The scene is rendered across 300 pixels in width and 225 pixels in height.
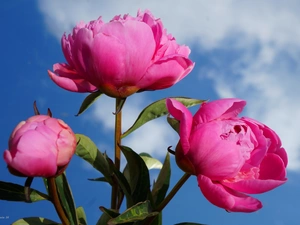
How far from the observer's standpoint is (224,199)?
0.96 metres

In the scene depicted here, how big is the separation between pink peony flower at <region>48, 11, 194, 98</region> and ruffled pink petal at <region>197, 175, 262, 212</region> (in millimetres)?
215

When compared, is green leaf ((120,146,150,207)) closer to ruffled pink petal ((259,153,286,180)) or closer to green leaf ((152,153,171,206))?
green leaf ((152,153,171,206))

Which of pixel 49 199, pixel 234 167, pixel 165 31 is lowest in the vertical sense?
pixel 49 199

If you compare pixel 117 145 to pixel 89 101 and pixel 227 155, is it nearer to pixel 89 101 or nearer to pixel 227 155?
pixel 89 101

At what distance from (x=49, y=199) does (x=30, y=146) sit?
0.19 metres

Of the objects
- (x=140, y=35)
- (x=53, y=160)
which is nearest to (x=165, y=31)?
(x=140, y=35)

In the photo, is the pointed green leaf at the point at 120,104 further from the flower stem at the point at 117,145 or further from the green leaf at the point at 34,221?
the green leaf at the point at 34,221

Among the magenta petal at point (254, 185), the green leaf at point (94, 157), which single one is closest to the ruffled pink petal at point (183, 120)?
the magenta petal at point (254, 185)

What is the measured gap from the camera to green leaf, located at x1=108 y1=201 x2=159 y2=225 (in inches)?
37.4

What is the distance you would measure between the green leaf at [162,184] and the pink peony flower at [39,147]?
246 millimetres

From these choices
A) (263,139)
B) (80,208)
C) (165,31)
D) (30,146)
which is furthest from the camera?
(80,208)

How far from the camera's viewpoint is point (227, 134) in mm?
984

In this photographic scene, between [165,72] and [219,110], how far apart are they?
0.14m

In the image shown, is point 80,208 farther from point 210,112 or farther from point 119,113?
point 210,112
